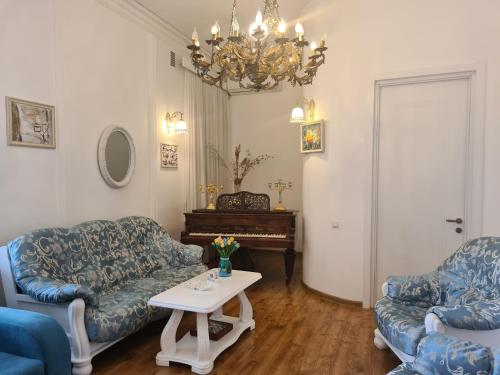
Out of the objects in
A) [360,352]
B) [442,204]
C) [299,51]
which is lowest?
[360,352]

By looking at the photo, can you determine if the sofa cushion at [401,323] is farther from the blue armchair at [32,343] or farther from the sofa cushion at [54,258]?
the sofa cushion at [54,258]

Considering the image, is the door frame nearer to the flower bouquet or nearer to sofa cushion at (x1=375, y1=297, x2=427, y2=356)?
sofa cushion at (x1=375, y1=297, x2=427, y2=356)

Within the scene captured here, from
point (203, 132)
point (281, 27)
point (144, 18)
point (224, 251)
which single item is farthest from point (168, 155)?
Result: point (281, 27)

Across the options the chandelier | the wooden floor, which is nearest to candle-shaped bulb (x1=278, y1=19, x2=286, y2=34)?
the chandelier

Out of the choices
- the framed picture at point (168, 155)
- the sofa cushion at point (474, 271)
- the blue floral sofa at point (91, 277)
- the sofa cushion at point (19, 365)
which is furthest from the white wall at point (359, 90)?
the sofa cushion at point (19, 365)

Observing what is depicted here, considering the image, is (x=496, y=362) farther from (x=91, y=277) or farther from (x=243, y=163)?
(x=243, y=163)

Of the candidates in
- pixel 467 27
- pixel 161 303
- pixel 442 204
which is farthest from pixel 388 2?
pixel 161 303

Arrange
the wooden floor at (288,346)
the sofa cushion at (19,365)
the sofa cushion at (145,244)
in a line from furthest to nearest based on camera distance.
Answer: the sofa cushion at (145,244) → the wooden floor at (288,346) → the sofa cushion at (19,365)

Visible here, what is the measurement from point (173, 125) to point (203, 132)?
787mm

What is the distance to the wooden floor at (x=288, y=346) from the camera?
102 inches

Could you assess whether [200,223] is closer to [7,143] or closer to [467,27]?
[7,143]

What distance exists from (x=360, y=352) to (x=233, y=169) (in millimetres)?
4102

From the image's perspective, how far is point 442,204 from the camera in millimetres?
3488

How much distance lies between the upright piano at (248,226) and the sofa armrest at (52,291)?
204cm
